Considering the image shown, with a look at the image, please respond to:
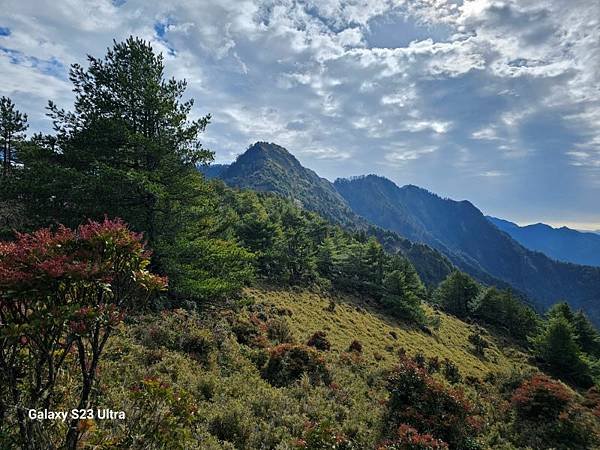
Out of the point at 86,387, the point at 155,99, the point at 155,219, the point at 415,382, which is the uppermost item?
the point at 155,99

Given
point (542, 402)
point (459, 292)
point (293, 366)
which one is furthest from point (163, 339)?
point (459, 292)

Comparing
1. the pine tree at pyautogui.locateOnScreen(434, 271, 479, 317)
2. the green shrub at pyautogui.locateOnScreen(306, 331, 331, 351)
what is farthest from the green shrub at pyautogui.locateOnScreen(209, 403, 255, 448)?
the pine tree at pyautogui.locateOnScreen(434, 271, 479, 317)

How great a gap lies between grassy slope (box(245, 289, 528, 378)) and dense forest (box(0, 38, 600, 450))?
0.51 meters

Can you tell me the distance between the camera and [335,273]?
59594mm

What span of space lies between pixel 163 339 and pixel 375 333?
27.4 m

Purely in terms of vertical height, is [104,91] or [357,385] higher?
[104,91]

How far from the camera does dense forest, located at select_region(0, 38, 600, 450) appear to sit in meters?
4.79

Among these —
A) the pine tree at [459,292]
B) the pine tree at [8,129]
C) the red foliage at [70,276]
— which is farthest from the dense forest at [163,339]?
the pine tree at [459,292]

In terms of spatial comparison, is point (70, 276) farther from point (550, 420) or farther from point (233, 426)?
point (550, 420)

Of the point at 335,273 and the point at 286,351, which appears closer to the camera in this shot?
the point at 286,351

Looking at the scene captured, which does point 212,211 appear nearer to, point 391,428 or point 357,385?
point 357,385

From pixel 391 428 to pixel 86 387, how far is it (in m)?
9.12

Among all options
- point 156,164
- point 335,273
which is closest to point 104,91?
point 156,164

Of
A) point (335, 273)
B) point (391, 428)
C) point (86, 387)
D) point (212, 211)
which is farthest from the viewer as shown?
point (335, 273)
